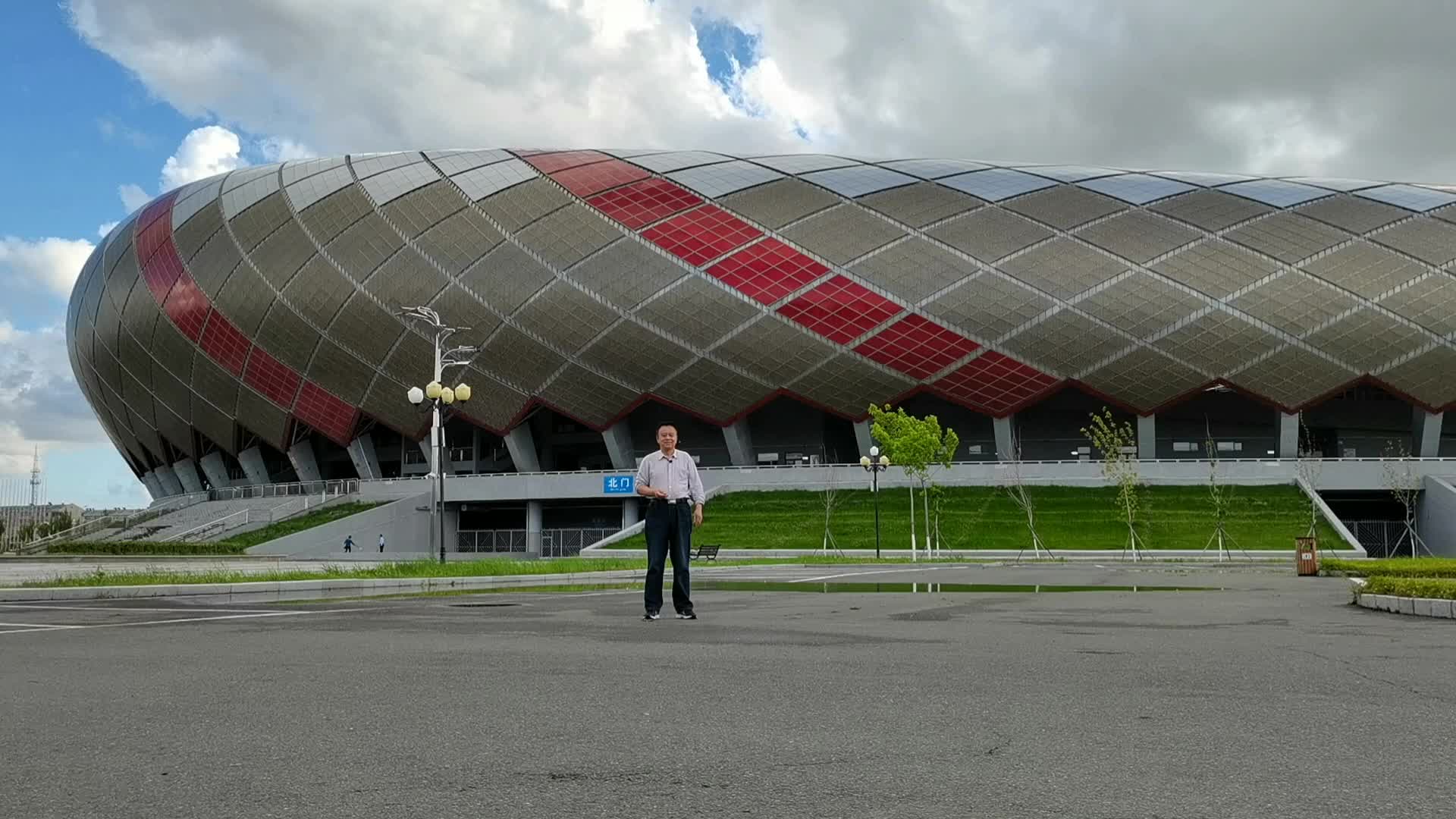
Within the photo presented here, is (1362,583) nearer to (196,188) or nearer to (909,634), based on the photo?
(909,634)

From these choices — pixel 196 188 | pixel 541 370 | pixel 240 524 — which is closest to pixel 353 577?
pixel 240 524

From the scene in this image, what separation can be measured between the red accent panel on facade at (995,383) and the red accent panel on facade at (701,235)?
38.5 ft

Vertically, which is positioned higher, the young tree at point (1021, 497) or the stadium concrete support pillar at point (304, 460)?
the stadium concrete support pillar at point (304, 460)

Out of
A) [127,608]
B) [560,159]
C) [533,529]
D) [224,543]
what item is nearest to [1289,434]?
[533,529]

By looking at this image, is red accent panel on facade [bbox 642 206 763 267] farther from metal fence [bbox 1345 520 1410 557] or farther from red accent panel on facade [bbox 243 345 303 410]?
metal fence [bbox 1345 520 1410 557]

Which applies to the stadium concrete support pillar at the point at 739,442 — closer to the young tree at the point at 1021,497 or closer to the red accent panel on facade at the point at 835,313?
the red accent panel on facade at the point at 835,313

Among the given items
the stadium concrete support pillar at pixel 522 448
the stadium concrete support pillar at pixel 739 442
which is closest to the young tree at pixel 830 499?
the stadium concrete support pillar at pixel 739 442

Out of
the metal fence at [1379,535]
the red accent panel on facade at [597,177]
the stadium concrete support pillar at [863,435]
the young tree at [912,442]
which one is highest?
the red accent panel on facade at [597,177]

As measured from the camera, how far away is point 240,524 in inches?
1895

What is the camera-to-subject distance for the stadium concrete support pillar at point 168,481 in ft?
248

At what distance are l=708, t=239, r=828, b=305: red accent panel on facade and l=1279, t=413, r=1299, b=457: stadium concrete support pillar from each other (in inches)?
884

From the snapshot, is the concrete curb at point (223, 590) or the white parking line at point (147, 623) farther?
the concrete curb at point (223, 590)

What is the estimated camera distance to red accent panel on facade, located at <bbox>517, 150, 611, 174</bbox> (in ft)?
187

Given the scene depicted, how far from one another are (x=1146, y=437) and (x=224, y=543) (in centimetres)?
4024
